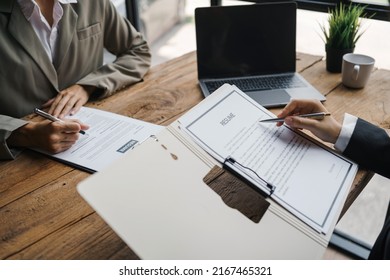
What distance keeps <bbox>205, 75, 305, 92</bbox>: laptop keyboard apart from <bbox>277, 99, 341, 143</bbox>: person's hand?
30 cm

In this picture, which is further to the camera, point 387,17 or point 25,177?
point 387,17

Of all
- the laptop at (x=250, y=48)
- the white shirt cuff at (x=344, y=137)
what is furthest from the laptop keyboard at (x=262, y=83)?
the white shirt cuff at (x=344, y=137)

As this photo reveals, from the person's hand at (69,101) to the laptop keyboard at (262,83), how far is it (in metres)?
0.42

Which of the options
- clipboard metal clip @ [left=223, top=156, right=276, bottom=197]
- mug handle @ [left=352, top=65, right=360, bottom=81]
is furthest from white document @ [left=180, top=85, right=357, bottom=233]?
mug handle @ [left=352, top=65, right=360, bottom=81]

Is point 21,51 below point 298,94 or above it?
above

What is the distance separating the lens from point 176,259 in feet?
1.85

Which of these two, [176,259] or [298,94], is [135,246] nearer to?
[176,259]

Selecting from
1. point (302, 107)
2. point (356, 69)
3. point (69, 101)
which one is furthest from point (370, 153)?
point (69, 101)

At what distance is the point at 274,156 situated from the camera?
76 cm

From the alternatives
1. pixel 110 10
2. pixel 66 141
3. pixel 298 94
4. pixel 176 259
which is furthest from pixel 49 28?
pixel 176 259

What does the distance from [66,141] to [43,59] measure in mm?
365

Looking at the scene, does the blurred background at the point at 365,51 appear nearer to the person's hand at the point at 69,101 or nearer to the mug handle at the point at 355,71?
the mug handle at the point at 355,71

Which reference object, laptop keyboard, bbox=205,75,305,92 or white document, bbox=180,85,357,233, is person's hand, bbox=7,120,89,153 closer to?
white document, bbox=180,85,357,233

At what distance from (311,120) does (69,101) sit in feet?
2.40
